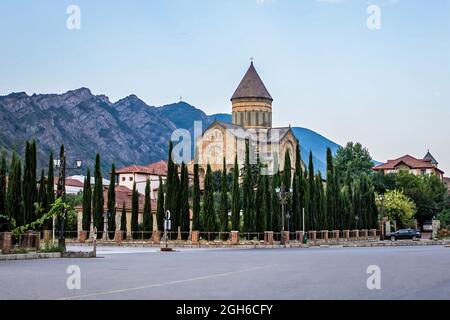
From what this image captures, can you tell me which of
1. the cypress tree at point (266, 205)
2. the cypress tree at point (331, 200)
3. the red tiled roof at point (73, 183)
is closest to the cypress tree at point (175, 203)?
the cypress tree at point (266, 205)

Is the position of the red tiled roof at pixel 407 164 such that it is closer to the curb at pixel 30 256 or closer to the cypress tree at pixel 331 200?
the cypress tree at pixel 331 200

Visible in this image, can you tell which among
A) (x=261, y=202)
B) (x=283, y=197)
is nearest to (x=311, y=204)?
(x=261, y=202)

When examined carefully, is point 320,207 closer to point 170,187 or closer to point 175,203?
point 175,203

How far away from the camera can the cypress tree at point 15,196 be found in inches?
1420

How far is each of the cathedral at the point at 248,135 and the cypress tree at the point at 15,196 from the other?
217 feet

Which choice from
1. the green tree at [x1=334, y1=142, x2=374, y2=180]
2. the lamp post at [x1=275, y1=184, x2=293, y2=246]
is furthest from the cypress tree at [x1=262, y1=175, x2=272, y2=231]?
the green tree at [x1=334, y1=142, x2=374, y2=180]

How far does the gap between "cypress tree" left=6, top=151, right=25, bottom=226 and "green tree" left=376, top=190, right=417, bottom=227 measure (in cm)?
6416

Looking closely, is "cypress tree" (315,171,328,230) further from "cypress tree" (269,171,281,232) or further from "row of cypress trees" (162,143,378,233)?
"cypress tree" (269,171,281,232)

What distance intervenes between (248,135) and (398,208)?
83.8 feet

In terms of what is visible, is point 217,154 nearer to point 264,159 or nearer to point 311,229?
point 264,159

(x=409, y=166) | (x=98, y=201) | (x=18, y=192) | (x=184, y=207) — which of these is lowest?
(x=184, y=207)

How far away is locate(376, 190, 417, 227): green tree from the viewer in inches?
3752

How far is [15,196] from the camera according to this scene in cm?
3722
